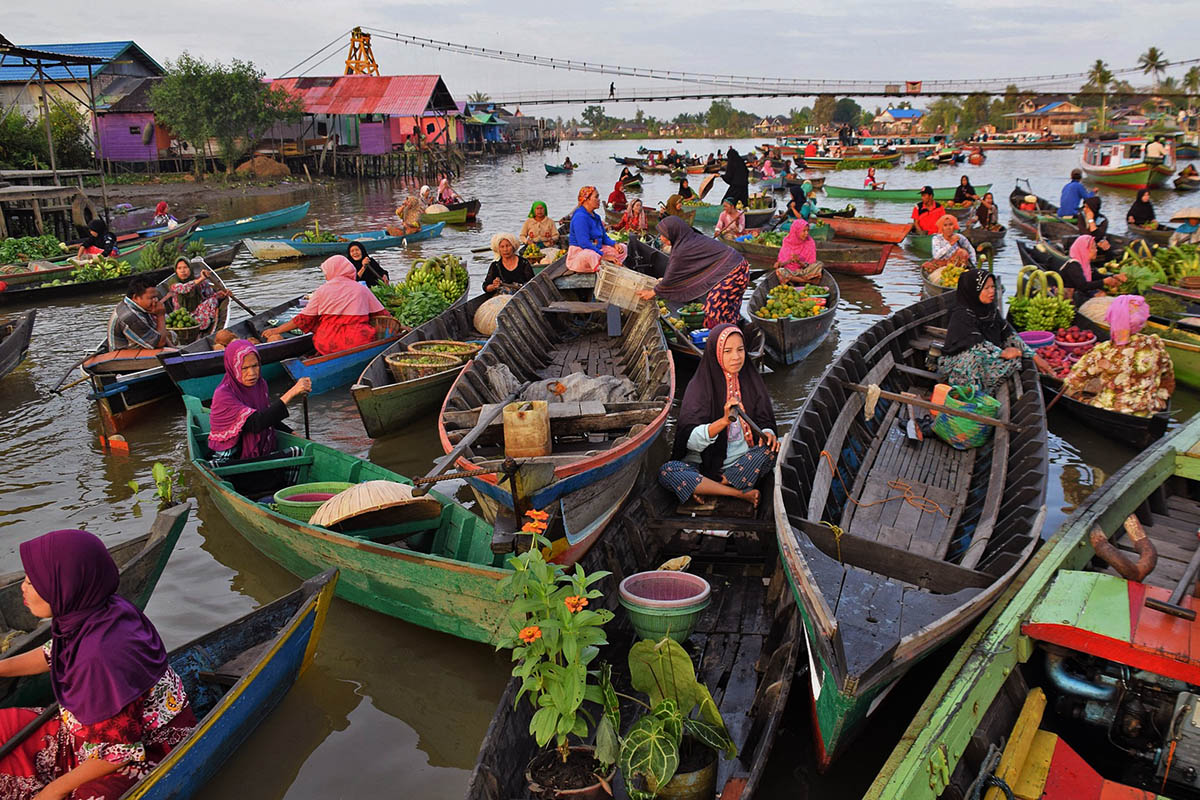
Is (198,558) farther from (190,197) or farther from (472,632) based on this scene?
(190,197)

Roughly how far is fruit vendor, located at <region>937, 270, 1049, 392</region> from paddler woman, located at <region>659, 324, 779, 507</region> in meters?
2.46

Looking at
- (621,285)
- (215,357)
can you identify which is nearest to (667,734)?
(621,285)

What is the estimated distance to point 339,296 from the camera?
8.77 meters

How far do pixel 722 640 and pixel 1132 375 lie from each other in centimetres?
528

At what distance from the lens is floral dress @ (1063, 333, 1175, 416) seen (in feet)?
22.8

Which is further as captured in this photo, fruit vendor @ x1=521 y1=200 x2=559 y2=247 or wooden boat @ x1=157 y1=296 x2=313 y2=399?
fruit vendor @ x1=521 y1=200 x2=559 y2=247

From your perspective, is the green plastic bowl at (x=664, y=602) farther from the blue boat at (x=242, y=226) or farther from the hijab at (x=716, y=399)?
the blue boat at (x=242, y=226)

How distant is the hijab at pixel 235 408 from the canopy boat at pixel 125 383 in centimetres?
314

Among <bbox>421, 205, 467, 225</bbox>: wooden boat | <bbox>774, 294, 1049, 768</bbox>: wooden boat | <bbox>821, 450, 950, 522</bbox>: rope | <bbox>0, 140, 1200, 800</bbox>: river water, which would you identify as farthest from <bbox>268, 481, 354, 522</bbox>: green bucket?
<bbox>421, 205, 467, 225</bbox>: wooden boat

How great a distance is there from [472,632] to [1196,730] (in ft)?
11.2

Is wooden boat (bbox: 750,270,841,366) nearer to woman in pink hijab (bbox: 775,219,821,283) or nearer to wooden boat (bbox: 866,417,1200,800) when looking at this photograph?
woman in pink hijab (bbox: 775,219,821,283)

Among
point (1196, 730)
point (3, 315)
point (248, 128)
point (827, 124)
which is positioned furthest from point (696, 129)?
point (1196, 730)

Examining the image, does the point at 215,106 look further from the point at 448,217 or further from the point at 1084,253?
the point at 1084,253

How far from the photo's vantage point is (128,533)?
254 inches
